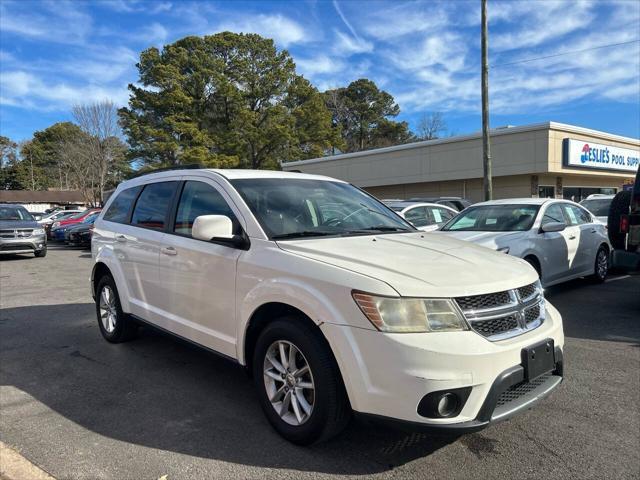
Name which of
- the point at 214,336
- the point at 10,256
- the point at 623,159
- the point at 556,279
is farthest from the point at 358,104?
the point at 214,336

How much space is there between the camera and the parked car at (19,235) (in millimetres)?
14609

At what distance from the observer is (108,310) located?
5.49m

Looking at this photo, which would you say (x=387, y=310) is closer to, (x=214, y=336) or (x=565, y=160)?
(x=214, y=336)

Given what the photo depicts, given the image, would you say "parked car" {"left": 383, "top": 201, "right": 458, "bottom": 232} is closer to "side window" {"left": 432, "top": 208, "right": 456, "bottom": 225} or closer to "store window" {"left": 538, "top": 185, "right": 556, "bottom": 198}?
"side window" {"left": 432, "top": 208, "right": 456, "bottom": 225}

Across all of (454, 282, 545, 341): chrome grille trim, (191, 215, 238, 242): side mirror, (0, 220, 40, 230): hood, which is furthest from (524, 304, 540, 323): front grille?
(0, 220, 40, 230): hood

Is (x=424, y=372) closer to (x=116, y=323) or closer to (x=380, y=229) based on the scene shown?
(x=380, y=229)

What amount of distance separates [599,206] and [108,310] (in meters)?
11.5

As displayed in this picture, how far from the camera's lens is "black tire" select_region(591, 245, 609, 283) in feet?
28.5

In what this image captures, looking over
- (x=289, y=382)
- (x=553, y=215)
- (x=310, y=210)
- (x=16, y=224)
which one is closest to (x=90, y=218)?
(x=16, y=224)

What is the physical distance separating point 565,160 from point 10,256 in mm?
21929

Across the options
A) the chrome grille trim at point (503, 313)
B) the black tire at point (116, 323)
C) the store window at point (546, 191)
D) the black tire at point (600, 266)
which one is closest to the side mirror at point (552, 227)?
the black tire at point (600, 266)

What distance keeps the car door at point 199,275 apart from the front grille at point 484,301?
5.15 ft

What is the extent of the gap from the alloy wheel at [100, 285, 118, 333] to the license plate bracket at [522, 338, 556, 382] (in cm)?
420

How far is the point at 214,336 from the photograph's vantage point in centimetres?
368
